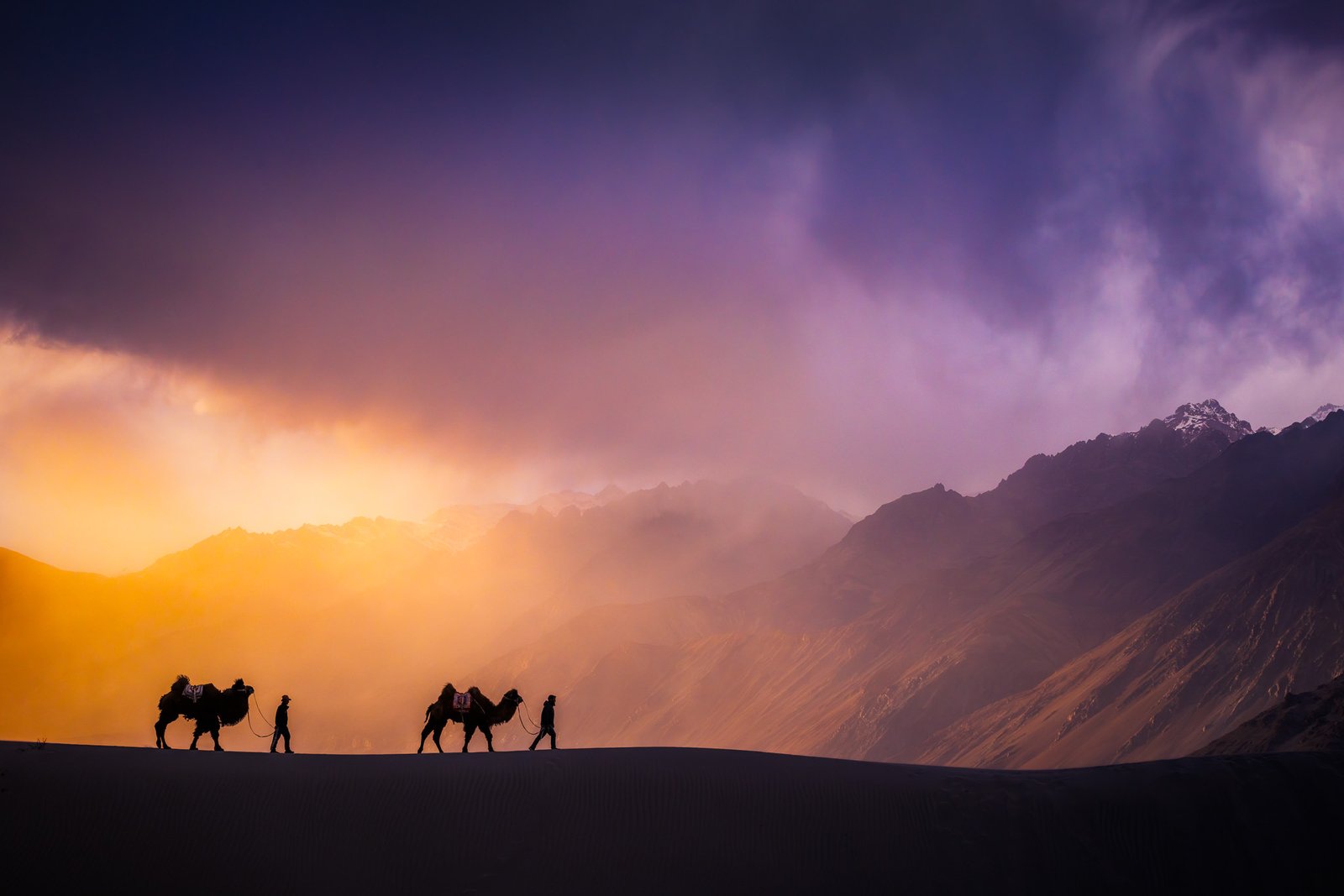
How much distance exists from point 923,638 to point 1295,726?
7280 centimetres

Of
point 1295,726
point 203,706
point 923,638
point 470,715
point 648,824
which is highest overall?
point 923,638

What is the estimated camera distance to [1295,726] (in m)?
33.7

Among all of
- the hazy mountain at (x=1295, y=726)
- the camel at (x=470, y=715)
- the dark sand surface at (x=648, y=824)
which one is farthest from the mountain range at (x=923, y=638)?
the camel at (x=470, y=715)

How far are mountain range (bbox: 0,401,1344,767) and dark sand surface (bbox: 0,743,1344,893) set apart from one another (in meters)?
48.9

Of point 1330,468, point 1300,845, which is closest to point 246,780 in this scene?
point 1300,845

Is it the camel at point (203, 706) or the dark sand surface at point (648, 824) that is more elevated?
the camel at point (203, 706)

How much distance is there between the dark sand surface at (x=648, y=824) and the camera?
14031 millimetres

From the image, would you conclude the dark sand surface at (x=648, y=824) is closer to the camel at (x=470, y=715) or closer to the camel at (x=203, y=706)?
the camel at (x=470, y=715)

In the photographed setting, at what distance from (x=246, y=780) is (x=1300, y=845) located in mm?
18427

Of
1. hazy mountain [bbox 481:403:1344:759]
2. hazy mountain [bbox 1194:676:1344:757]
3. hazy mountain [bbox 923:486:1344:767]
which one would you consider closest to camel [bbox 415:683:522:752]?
hazy mountain [bbox 1194:676:1344:757]

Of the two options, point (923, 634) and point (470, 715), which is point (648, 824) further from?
point (923, 634)

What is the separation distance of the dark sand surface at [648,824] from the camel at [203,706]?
7.48 feet

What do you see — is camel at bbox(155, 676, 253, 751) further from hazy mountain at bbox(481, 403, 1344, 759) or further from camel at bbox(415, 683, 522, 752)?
hazy mountain at bbox(481, 403, 1344, 759)

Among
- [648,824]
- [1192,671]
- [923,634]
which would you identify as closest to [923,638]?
[923,634]
